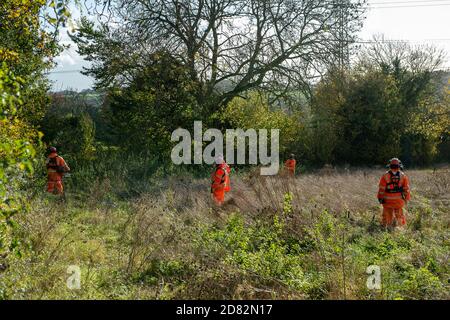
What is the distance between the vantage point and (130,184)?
15.1 metres

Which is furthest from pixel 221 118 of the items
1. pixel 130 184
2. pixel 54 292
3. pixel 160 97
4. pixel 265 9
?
pixel 54 292

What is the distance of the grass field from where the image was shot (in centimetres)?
515

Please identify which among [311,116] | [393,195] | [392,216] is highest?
[311,116]

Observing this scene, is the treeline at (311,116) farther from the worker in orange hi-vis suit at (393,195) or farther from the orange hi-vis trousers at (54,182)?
the worker in orange hi-vis suit at (393,195)

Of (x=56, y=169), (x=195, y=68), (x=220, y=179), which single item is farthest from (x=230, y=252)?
(x=195, y=68)

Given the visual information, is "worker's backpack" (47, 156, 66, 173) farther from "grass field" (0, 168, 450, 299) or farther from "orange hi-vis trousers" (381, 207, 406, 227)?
"orange hi-vis trousers" (381, 207, 406, 227)

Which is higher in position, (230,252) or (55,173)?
(55,173)

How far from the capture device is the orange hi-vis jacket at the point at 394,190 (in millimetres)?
9711

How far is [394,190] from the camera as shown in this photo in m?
9.81

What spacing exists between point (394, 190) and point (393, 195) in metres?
0.12

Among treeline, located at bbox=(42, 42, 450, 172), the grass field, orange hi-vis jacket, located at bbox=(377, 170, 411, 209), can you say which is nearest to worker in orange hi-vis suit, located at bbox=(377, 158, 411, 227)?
orange hi-vis jacket, located at bbox=(377, 170, 411, 209)

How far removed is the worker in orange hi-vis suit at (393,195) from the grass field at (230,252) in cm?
34

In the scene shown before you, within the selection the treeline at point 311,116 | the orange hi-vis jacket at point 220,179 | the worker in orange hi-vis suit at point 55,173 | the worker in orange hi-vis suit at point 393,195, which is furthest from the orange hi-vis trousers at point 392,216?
the treeline at point 311,116

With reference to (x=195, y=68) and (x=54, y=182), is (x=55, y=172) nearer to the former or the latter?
(x=54, y=182)
